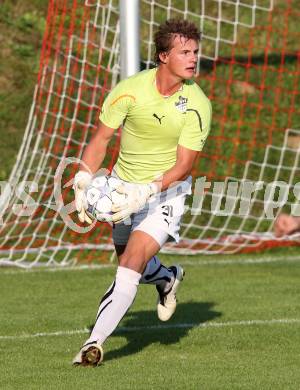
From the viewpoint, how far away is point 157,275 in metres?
7.87

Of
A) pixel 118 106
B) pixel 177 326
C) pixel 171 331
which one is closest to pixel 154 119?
pixel 118 106

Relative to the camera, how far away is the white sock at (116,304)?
672cm

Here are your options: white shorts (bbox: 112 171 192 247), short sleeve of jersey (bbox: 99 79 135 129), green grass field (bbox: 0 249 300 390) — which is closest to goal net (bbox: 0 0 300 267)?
green grass field (bbox: 0 249 300 390)

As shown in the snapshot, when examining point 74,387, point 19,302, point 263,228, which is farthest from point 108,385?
point 263,228

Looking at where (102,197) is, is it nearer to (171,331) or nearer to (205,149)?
(171,331)

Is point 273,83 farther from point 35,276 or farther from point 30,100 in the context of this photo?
point 35,276

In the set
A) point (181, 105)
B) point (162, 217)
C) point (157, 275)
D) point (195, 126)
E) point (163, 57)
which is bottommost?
point (157, 275)

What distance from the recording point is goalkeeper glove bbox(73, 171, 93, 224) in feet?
23.3

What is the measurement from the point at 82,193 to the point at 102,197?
140 mm

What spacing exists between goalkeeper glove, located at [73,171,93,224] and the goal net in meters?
4.24

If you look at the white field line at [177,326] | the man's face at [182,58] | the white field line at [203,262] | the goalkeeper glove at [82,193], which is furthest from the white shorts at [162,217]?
the white field line at [203,262]

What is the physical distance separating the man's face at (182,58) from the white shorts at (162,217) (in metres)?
0.69

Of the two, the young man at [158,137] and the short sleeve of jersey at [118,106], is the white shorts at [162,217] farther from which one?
the short sleeve of jersey at [118,106]

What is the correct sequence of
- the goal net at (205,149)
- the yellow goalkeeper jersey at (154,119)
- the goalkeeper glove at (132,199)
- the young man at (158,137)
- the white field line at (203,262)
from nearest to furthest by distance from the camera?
the goalkeeper glove at (132,199)
the young man at (158,137)
the yellow goalkeeper jersey at (154,119)
the white field line at (203,262)
the goal net at (205,149)
